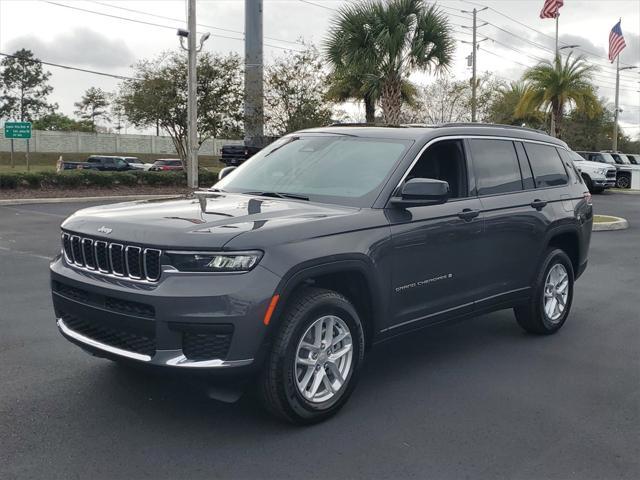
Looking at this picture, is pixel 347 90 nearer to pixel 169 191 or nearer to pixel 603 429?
pixel 169 191

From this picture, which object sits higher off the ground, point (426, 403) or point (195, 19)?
point (195, 19)

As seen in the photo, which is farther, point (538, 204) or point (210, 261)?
point (538, 204)

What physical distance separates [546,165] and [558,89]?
98.0 feet

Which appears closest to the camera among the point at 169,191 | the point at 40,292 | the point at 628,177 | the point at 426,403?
the point at 426,403

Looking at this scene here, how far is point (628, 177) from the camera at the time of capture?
33875mm

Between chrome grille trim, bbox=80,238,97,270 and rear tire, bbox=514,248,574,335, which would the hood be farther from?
rear tire, bbox=514,248,574,335

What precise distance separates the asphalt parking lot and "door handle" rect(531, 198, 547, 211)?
1.22 meters

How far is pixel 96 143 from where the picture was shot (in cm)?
6431

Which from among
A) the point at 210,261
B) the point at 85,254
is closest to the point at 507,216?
the point at 210,261

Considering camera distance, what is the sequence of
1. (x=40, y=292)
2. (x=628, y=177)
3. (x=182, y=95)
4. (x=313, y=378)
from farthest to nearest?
(x=628, y=177), (x=182, y=95), (x=40, y=292), (x=313, y=378)

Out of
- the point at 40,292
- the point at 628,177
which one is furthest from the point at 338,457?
the point at 628,177

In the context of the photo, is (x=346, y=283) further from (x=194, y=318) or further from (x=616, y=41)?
(x=616, y=41)

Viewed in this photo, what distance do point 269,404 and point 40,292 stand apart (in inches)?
192

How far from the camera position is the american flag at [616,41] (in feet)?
131
